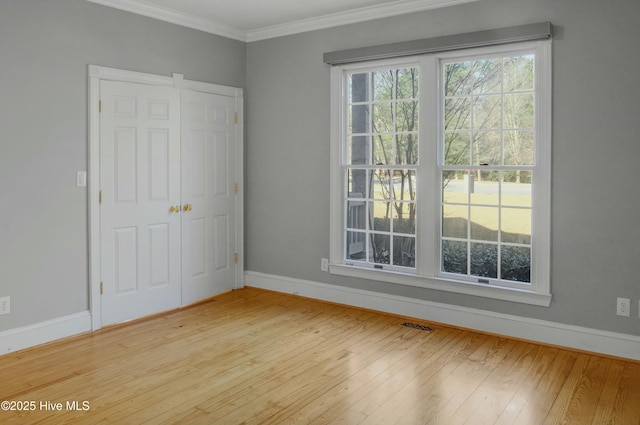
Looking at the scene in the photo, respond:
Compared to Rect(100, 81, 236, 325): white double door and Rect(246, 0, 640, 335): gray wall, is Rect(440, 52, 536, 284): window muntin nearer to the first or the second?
Rect(246, 0, 640, 335): gray wall

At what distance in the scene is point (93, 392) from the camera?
121 inches

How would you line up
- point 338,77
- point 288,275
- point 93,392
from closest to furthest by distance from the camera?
point 93,392 → point 338,77 → point 288,275

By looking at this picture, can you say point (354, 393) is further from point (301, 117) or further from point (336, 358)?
point (301, 117)

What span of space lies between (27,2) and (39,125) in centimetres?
86

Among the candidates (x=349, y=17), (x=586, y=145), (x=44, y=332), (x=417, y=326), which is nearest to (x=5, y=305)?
(x=44, y=332)

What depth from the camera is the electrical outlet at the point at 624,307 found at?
11.8ft

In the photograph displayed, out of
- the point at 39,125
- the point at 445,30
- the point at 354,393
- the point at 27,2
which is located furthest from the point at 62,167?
the point at 445,30

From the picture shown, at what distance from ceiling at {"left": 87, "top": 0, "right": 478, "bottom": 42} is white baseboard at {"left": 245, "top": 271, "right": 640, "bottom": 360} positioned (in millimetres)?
2474

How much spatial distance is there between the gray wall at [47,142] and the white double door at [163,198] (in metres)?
0.22

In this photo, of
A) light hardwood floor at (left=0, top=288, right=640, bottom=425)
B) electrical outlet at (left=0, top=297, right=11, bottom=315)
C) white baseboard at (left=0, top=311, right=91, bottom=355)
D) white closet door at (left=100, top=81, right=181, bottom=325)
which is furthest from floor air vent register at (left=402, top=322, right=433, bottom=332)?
electrical outlet at (left=0, top=297, right=11, bottom=315)

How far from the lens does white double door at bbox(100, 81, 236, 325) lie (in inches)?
170

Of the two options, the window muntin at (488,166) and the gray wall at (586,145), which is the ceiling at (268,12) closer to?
the gray wall at (586,145)

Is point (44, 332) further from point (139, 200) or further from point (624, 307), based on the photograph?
point (624, 307)

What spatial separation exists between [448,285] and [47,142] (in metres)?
3.30
